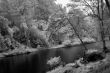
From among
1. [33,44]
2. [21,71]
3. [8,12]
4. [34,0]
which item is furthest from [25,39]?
[21,71]

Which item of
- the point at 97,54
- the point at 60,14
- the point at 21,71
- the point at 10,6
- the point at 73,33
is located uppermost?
the point at 10,6

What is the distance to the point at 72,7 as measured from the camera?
53.9 ft

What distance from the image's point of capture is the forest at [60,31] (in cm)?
1484

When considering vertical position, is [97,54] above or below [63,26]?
below

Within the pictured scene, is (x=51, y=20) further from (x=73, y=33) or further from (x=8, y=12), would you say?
(x=8, y=12)

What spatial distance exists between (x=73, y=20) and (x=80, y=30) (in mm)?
1742

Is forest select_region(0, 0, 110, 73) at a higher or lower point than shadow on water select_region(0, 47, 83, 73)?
higher

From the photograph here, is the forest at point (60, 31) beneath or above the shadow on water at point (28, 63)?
above

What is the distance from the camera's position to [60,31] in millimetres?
16062

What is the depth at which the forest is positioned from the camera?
1484cm

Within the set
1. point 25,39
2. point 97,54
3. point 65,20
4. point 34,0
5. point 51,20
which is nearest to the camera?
point 97,54

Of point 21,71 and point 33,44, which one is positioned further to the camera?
point 33,44

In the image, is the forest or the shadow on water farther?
the shadow on water

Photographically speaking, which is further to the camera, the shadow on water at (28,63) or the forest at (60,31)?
the shadow on water at (28,63)
